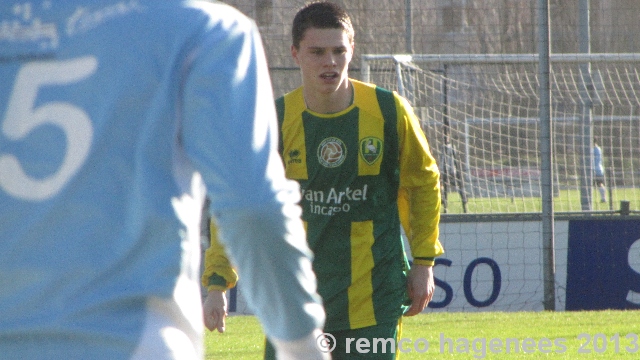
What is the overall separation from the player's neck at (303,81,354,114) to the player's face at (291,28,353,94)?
0.08ft

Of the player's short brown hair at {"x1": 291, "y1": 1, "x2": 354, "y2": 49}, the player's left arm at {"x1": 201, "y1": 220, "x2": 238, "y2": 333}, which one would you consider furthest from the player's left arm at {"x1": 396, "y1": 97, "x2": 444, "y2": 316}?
the player's left arm at {"x1": 201, "y1": 220, "x2": 238, "y2": 333}

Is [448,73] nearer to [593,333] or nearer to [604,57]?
[604,57]

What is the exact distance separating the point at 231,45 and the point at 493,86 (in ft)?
37.8

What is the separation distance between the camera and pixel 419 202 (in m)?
4.00

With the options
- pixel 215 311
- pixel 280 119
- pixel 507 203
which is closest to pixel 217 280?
pixel 215 311

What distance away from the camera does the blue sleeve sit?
1378 millimetres

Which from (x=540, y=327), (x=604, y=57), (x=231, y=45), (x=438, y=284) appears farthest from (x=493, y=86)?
(x=231, y=45)

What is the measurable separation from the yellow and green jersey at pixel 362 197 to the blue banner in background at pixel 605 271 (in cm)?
586

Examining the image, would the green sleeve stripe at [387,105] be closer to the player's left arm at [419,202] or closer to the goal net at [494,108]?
the player's left arm at [419,202]

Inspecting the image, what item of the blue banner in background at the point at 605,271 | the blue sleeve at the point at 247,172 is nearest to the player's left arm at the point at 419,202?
the blue sleeve at the point at 247,172

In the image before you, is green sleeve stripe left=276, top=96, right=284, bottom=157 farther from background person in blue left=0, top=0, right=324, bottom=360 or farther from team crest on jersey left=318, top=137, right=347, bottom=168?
background person in blue left=0, top=0, right=324, bottom=360

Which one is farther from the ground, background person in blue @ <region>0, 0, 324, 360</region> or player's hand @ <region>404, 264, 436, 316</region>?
background person in blue @ <region>0, 0, 324, 360</region>

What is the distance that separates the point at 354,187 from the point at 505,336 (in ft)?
13.5

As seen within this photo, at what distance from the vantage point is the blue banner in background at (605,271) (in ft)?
30.9
